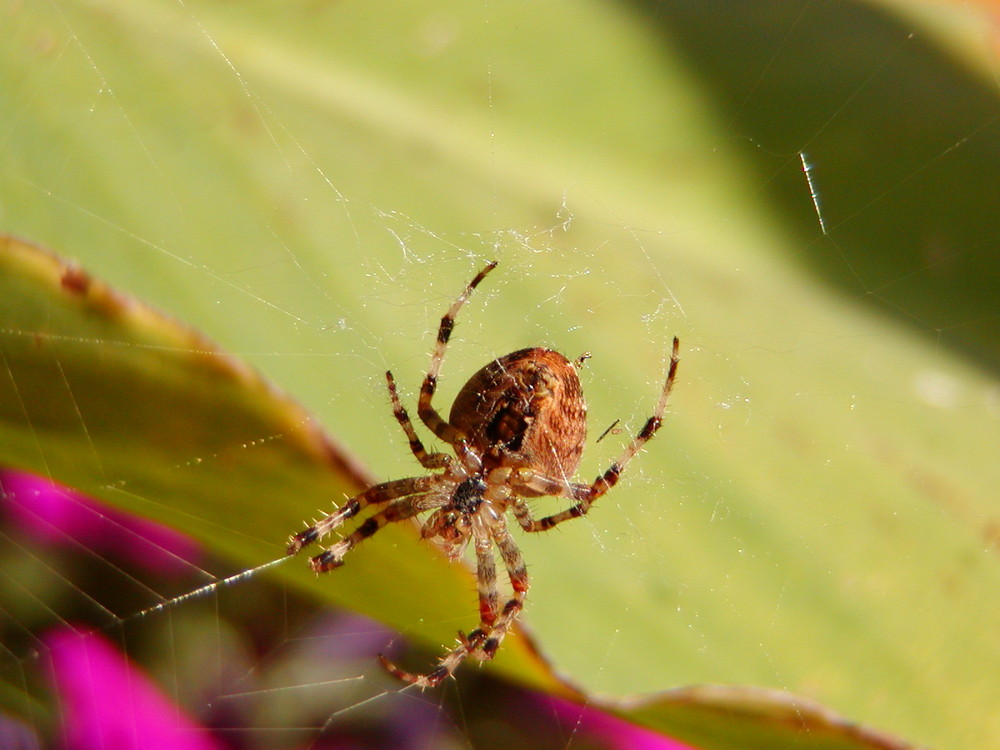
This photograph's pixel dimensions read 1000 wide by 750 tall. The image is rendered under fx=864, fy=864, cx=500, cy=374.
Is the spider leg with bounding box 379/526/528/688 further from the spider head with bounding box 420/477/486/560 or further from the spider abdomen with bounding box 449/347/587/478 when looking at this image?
the spider abdomen with bounding box 449/347/587/478

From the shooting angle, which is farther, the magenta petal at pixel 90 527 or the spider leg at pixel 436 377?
the spider leg at pixel 436 377

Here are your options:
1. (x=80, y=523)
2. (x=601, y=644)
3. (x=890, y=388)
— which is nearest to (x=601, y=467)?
(x=601, y=644)

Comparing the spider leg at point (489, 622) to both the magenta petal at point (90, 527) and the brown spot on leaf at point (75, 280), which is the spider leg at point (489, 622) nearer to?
the magenta petal at point (90, 527)

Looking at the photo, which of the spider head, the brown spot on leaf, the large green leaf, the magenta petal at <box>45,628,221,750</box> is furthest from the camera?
the spider head

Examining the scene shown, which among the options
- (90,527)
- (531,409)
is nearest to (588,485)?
(531,409)

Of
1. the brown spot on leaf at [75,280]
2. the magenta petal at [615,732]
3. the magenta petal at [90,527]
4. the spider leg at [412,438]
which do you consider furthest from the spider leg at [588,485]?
the brown spot on leaf at [75,280]

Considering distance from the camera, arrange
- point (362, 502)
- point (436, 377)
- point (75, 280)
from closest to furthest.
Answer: point (75, 280)
point (436, 377)
point (362, 502)

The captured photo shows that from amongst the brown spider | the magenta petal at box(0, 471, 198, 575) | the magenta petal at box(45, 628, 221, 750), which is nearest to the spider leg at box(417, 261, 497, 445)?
the brown spider

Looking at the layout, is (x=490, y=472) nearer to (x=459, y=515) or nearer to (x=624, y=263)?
(x=459, y=515)
